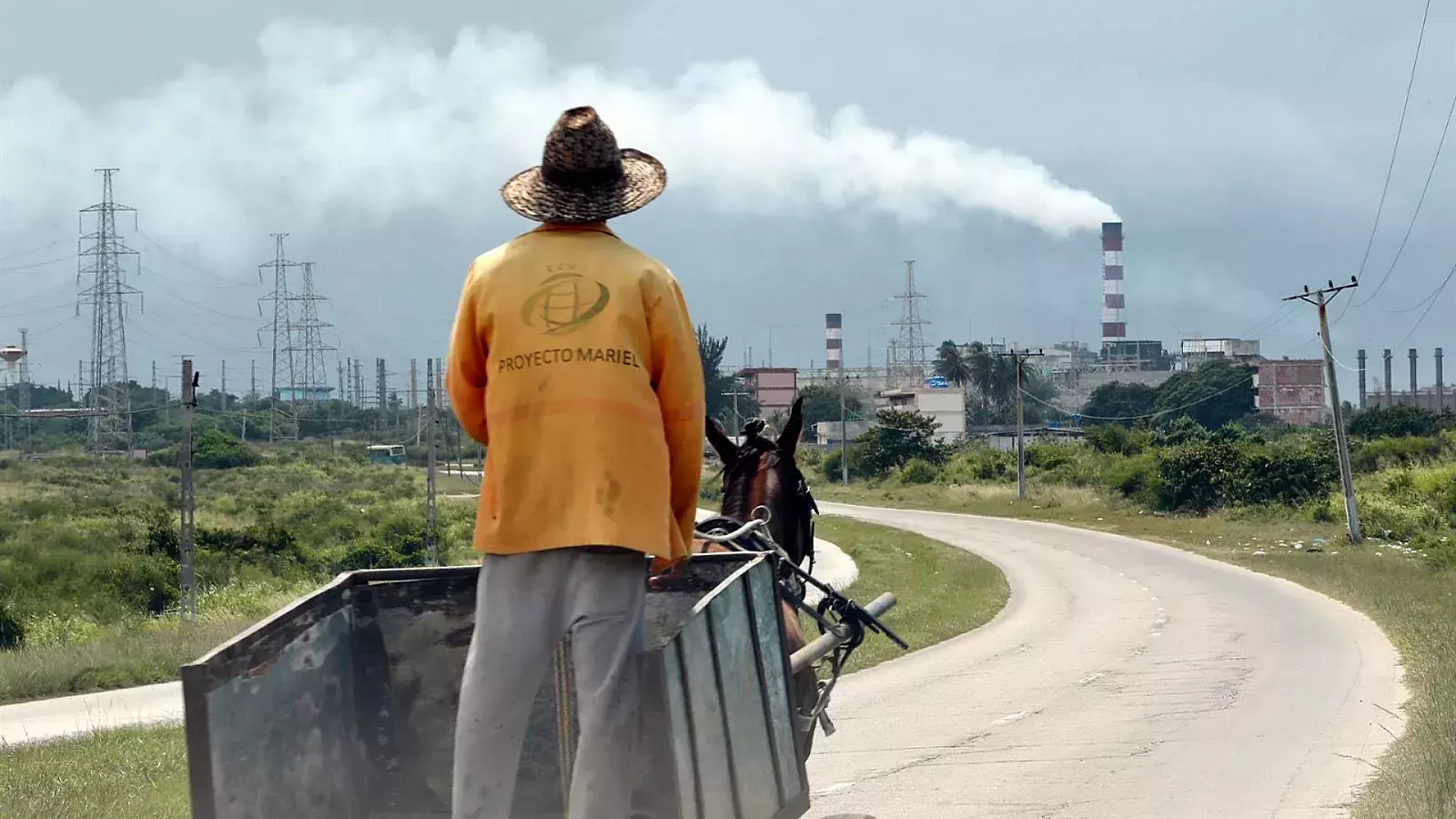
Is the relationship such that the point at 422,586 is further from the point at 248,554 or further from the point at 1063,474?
the point at 1063,474

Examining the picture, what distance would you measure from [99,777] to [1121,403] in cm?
13244

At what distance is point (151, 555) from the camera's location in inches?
1209

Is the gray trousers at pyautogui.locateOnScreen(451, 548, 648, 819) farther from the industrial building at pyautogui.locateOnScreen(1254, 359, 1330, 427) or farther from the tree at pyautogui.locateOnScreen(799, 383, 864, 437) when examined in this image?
the industrial building at pyautogui.locateOnScreen(1254, 359, 1330, 427)

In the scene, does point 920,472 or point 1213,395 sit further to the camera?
point 1213,395

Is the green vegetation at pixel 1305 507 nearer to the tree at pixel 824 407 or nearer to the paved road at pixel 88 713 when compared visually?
the paved road at pixel 88 713

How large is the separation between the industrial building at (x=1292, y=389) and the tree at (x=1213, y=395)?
21.9 feet

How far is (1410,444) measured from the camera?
53.9 meters

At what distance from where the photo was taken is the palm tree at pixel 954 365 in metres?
138

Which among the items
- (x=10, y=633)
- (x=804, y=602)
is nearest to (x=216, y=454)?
(x=10, y=633)

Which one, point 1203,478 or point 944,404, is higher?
point 944,404

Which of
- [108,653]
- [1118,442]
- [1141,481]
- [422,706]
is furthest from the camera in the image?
[1118,442]

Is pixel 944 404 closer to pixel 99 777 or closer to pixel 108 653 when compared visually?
pixel 108 653

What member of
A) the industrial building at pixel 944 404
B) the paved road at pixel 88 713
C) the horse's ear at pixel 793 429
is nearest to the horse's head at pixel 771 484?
the horse's ear at pixel 793 429

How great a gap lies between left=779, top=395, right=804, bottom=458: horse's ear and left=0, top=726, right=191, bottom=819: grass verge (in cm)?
323
